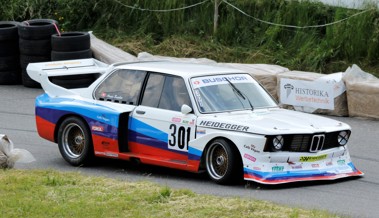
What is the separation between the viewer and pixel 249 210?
9273 millimetres

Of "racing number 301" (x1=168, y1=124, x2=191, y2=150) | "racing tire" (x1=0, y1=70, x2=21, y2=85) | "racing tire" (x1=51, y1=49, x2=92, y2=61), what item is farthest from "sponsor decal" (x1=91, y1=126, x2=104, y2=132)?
"racing tire" (x1=0, y1=70, x2=21, y2=85)

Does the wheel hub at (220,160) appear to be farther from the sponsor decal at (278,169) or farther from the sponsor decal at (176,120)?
the sponsor decal at (176,120)

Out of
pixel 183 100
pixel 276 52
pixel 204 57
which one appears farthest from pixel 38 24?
pixel 183 100

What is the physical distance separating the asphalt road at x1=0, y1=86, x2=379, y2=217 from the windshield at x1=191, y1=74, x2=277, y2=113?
3.07ft

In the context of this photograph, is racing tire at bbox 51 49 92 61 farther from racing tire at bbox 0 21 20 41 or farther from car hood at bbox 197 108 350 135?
car hood at bbox 197 108 350 135

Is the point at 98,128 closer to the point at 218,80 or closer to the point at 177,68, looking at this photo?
the point at 177,68

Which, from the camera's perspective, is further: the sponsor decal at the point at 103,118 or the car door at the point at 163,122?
the sponsor decal at the point at 103,118

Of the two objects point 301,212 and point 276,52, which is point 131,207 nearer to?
Result: point 301,212

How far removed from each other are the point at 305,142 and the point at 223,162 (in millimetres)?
990

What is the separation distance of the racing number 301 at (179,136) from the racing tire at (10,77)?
873 cm

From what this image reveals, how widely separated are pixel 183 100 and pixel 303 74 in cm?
559

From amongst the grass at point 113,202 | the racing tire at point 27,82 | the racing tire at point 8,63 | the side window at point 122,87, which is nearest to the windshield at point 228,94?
the side window at point 122,87

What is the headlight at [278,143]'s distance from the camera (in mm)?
11109

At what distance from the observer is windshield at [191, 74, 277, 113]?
39.3ft
